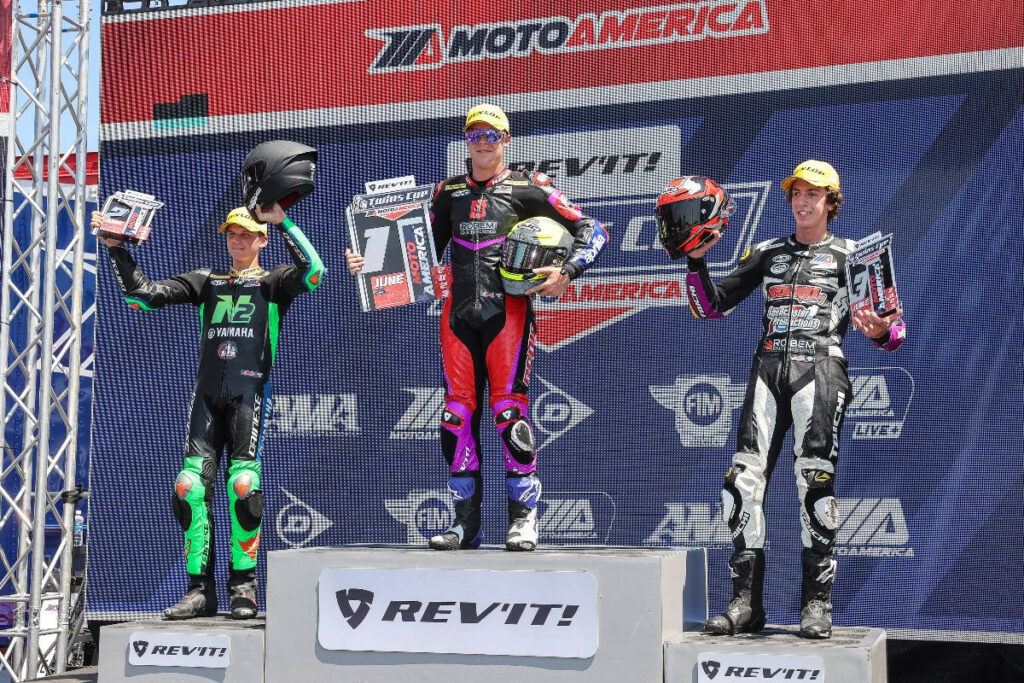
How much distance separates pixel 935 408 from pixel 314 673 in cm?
288

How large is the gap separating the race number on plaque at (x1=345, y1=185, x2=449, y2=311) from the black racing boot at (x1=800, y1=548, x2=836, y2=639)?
4.91 ft

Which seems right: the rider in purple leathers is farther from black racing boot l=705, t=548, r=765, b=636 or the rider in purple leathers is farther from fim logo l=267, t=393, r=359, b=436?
fim logo l=267, t=393, r=359, b=436

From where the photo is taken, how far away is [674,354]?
18.2 feet

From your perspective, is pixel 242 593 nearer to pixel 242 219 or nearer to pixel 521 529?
pixel 521 529

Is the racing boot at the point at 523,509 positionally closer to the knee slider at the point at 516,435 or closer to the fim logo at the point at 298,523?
the knee slider at the point at 516,435

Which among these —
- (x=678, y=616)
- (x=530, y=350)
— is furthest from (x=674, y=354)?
(x=678, y=616)

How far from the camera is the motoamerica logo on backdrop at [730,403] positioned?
A: 5.15 m

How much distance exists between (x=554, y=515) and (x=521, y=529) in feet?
5.81

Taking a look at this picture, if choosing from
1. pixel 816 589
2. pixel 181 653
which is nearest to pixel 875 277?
pixel 816 589

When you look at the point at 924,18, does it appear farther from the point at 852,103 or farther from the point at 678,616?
the point at 678,616

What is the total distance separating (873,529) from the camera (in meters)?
5.14

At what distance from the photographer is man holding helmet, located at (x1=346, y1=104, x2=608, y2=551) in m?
3.93

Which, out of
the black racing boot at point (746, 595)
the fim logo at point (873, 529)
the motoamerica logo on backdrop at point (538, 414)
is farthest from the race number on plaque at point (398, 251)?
the fim logo at point (873, 529)

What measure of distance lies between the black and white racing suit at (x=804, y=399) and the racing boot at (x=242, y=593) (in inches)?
66.7
